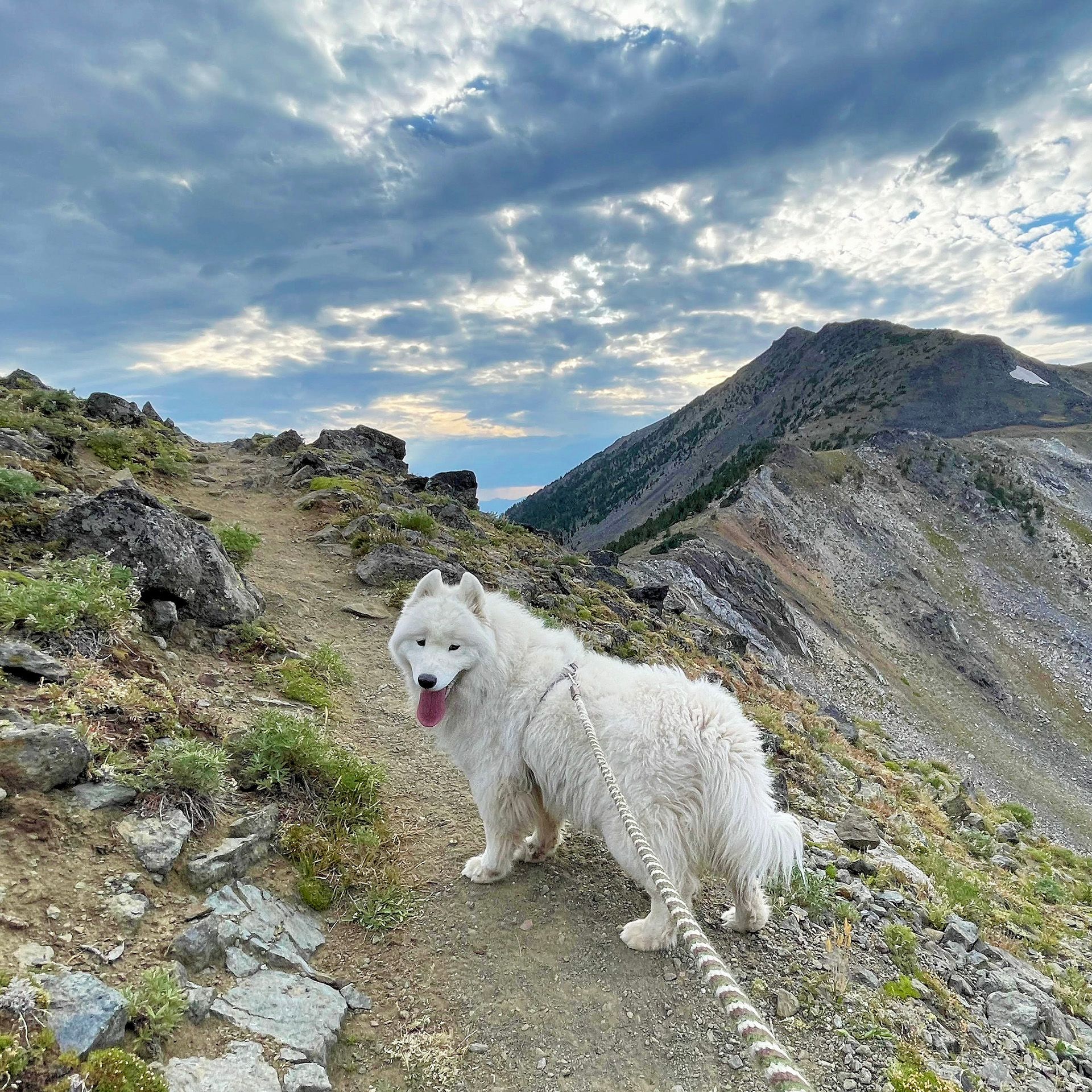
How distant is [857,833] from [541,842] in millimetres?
4847

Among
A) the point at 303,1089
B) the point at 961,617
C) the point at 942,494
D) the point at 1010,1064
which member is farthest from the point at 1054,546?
the point at 303,1089

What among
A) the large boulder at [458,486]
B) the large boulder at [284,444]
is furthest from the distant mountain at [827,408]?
the large boulder at [284,444]

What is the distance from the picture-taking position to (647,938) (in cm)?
438

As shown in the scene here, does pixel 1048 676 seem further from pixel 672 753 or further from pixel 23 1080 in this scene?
pixel 23 1080

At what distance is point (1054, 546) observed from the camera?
63.3m

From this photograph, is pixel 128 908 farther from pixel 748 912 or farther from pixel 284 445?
pixel 284 445

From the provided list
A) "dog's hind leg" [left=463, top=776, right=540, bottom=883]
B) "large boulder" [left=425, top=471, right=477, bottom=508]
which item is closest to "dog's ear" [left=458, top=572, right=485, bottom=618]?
"dog's hind leg" [left=463, top=776, right=540, bottom=883]

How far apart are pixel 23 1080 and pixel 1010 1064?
616 cm

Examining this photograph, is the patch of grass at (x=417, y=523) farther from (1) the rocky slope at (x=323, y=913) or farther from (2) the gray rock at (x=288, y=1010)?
(2) the gray rock at (x=288, y=1010)

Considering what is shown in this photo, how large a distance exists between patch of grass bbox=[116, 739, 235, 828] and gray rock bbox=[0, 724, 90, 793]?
30cm

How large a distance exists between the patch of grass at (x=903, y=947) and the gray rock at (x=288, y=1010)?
4481 millimetres

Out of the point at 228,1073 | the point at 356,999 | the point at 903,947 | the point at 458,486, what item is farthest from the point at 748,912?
the point at 458,486

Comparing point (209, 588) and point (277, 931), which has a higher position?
point (209, 588)

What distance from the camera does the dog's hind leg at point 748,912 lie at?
4.61 metres
